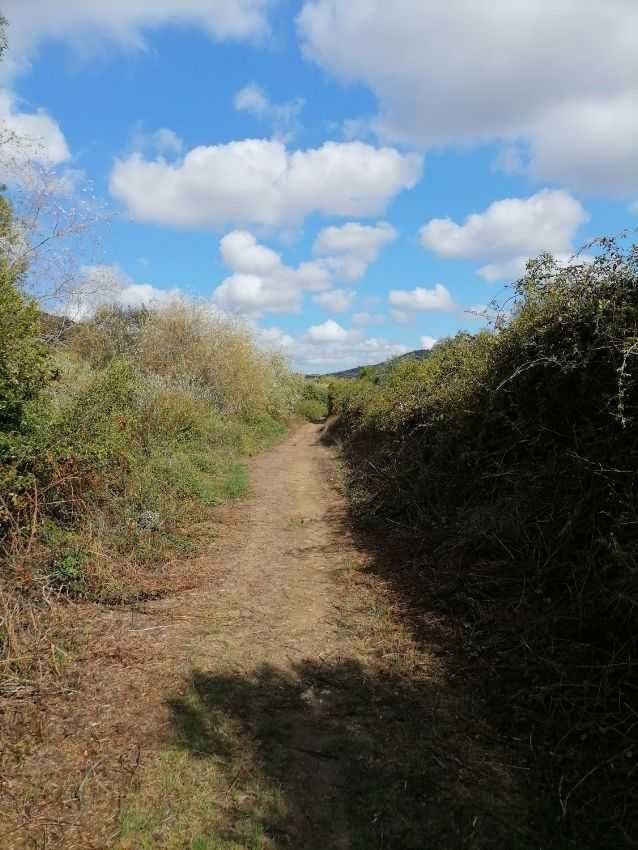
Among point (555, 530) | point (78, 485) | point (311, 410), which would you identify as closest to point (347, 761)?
point (555, 530)

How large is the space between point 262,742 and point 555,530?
2.96 metres

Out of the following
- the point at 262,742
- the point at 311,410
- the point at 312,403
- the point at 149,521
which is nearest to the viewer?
the point at 262,742

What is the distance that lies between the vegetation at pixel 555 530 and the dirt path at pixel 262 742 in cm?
42

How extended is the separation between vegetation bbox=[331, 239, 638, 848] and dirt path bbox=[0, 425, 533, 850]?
42cm

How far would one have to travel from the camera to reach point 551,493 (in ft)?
16.6

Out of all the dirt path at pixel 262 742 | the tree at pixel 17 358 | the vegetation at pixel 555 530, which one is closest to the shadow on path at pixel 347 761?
the dirt path at pixel 262 742

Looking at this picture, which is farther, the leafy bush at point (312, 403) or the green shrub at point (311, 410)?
the leafy bush at point (312, 403)

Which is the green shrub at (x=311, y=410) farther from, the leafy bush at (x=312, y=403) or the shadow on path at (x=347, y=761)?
the shadow on path at (x=347, y=761)

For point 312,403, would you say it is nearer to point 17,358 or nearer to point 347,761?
point 17,358

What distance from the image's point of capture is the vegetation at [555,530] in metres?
3.26

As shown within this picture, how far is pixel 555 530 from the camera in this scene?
478cm

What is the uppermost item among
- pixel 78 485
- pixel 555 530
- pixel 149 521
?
pixel 78 485

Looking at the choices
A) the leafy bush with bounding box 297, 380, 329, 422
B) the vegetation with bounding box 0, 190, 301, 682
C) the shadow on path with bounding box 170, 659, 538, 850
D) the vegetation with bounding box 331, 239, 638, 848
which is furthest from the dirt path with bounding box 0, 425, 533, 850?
the leafy bush with bounding box 297, 380, 329, 422

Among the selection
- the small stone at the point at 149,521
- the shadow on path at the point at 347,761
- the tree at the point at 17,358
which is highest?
the tree at the point at 17,358
